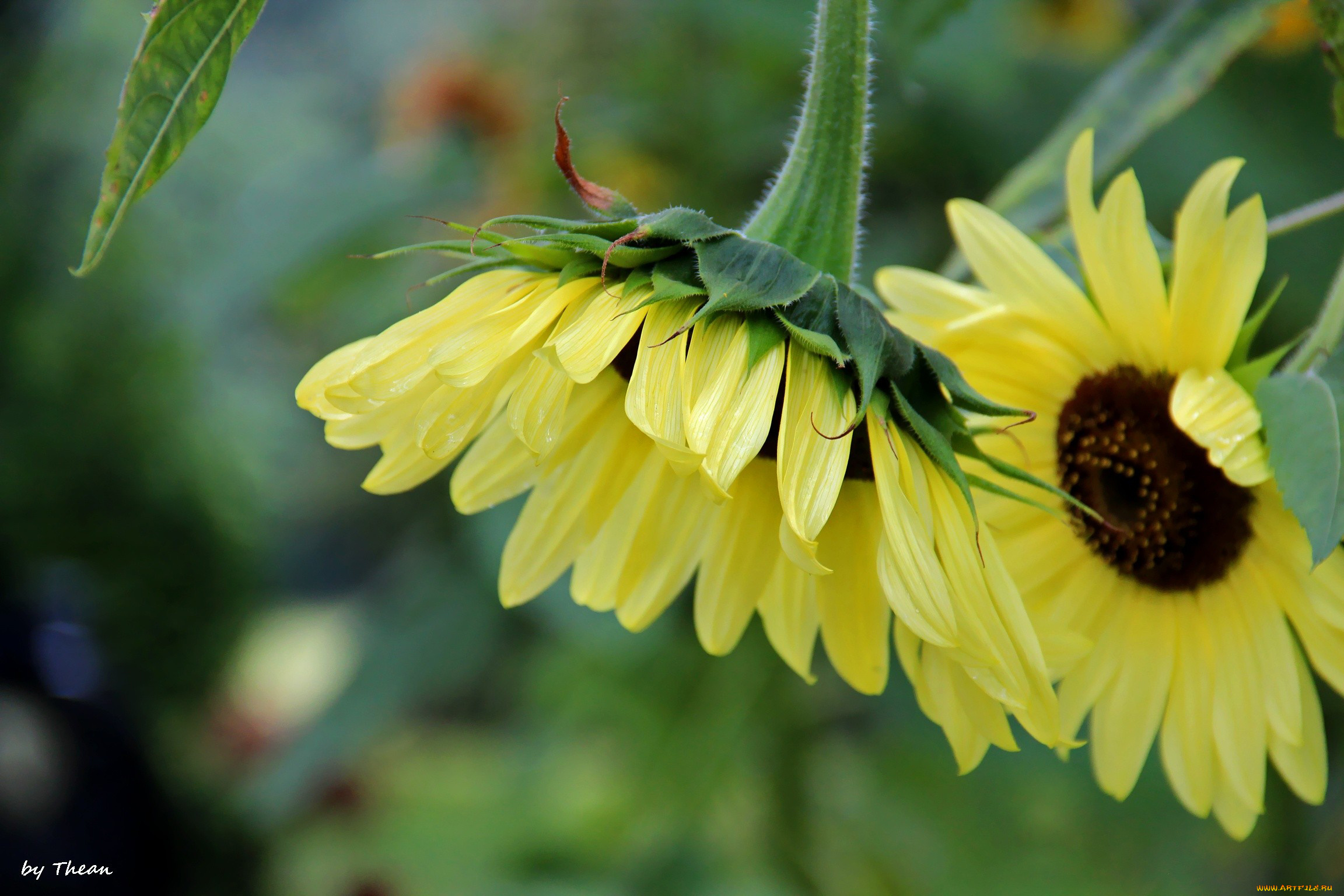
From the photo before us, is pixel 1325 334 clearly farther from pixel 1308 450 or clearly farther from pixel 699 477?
pixel 699 477

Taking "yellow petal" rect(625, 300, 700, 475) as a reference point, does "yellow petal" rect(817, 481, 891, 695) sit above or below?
below

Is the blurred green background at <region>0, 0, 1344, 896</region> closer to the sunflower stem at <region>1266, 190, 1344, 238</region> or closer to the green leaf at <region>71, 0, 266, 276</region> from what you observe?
the sunflower stem at <region>1266, 190, 1344, 238</region>

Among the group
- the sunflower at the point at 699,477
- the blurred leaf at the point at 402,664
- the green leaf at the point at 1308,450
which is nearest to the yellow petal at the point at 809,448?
the sunflower at the point at 699,477

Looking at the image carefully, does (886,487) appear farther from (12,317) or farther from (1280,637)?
(12,317)

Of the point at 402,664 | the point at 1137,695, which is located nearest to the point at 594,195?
the point at 1137,695

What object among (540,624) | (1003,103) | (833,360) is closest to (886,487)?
(833,360)

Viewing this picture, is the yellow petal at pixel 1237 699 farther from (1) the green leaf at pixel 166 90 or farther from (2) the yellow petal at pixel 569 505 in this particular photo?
(1) the green leaf at pixel 166 90

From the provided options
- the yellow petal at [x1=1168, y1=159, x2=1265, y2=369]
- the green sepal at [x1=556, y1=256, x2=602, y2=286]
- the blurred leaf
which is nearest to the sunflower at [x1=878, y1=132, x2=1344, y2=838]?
the yellow petal at [x1=1168, y1=159, x2=1265, y2=369]

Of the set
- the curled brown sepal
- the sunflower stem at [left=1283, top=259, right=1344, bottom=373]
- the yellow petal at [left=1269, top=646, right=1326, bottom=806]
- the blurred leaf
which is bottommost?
the blurred leaf
